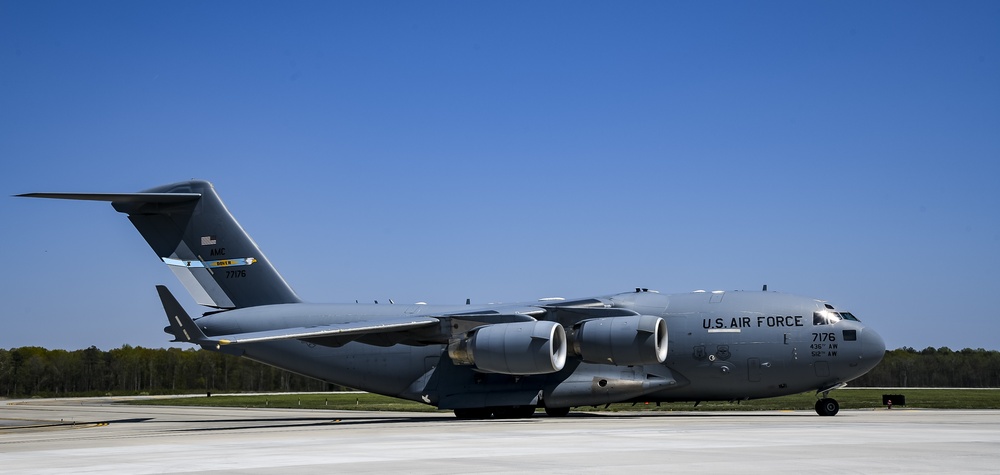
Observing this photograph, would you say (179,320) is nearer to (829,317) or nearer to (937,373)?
(829,317)

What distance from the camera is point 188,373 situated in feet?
266

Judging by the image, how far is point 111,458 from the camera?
45.2ft

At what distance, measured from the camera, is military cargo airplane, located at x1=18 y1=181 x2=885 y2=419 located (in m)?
24.7

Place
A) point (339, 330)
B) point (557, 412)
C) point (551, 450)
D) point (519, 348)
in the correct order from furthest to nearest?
point (557, 412)
point (339, 330)
point (519, 348)
point (551, 450)

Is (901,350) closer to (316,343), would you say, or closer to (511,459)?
(316,343)

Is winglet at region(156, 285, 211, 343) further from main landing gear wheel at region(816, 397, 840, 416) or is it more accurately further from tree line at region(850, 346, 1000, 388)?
tree line at region(850, 346, 1000, 388)

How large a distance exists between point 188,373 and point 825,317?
65186 millimetres

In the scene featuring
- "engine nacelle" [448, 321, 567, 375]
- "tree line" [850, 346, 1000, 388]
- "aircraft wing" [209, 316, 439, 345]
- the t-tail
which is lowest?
"tree line" [850, 346, 1000, 388]

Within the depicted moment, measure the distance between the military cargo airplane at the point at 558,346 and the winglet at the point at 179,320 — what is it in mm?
32

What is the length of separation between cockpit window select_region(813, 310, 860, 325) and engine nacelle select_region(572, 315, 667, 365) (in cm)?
372

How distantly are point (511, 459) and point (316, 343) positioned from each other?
15201mm

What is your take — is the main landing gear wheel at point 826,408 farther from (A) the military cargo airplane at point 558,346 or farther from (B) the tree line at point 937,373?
(B) the tree line at point 937,373

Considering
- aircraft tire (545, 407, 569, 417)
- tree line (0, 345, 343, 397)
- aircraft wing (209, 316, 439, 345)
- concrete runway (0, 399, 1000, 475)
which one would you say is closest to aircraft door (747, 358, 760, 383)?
concrete runway (0, 399, 1000, 475)

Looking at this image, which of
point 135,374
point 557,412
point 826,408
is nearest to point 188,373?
point 135,374
